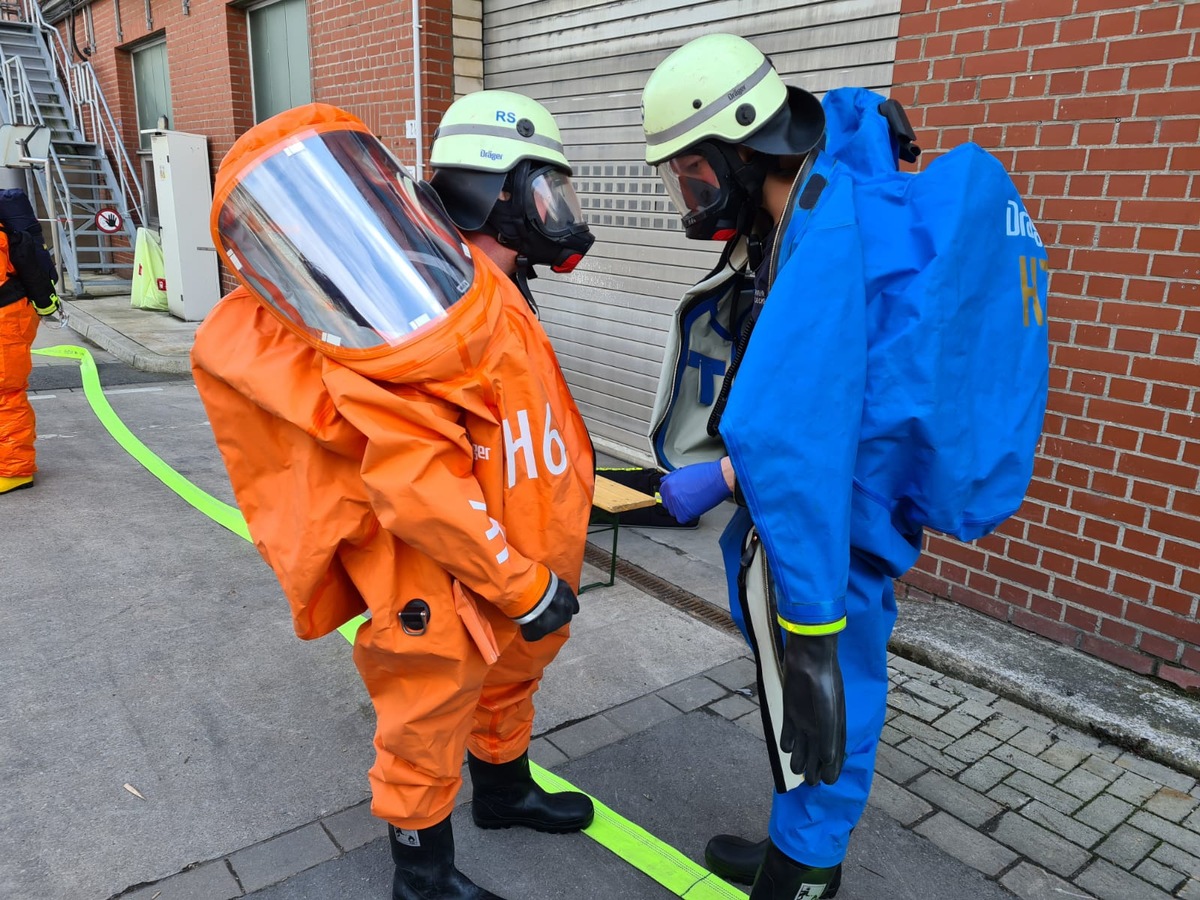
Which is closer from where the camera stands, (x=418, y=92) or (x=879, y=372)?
(x=879, y=372)

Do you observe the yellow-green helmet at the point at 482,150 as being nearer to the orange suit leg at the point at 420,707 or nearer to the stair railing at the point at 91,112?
the orange suit leg at the point at 420,707

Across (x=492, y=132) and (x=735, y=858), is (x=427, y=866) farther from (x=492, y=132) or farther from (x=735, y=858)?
(x=492, y=132)

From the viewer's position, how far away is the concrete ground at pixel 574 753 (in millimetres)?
2549

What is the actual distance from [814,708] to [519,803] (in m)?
1.27

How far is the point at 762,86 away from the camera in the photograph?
1885 millimetres

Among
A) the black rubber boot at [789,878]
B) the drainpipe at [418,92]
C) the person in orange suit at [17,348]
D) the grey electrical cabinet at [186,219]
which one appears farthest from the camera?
the grey electrical cabinet at [186,219]

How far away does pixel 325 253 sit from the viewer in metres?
1.83

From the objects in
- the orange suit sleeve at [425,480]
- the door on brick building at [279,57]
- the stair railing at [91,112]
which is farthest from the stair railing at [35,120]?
the orange suit sleeve at [425,480]

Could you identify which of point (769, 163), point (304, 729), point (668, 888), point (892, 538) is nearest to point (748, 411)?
point (892, 538)

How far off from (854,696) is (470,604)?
93 centimetres

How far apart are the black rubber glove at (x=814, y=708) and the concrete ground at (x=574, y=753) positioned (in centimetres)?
93

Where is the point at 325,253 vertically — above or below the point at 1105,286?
above

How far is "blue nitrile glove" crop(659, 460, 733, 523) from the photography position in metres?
1.96

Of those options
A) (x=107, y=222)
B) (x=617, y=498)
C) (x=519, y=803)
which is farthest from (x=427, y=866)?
(x=107, y=222)
